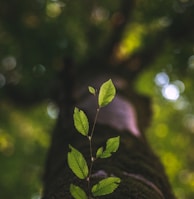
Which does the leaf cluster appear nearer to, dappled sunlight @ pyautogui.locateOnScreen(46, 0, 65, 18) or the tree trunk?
the tree trunk

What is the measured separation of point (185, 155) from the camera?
566 cm

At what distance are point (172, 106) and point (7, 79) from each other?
2.80 metres

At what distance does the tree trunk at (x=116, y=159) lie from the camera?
4.54 ft

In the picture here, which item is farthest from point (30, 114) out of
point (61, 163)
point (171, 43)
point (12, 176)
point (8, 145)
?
point (61, 163)

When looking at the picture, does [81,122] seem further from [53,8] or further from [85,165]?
[53,8]

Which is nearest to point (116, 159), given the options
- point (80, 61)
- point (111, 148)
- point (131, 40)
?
point (111, 148)

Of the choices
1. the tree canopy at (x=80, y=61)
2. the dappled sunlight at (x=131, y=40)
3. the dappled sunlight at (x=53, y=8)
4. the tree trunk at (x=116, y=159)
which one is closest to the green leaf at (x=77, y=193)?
the tree trunk at (x=116, y=159)

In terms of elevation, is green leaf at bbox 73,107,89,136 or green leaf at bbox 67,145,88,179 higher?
green leaf at bbox 73,107,89,136

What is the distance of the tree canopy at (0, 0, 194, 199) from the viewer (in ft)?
12.1

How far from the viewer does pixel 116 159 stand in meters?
1.67

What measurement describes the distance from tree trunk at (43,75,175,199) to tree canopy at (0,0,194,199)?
848 mm

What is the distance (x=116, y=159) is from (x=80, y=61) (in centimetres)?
254

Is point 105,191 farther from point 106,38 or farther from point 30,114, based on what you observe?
point 30,114

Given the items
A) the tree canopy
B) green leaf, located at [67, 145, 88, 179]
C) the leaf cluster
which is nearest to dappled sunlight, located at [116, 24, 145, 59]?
the tree canopy
